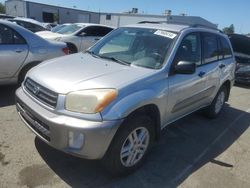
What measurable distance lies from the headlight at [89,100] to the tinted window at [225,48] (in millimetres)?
3605

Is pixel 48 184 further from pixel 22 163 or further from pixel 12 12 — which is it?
pixel 12 12

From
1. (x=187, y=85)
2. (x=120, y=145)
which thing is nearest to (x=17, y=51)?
(x=187, y=85)

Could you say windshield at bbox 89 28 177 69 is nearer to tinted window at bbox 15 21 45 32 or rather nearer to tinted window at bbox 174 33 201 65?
tinted window at bbox 174 33 201 65

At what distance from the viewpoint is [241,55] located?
1105 cm

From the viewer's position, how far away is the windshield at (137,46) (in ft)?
13.2

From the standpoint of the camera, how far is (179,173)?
3783 mm

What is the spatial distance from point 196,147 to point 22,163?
8.60 feet

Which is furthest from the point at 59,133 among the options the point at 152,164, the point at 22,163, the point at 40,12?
the point at 40,12

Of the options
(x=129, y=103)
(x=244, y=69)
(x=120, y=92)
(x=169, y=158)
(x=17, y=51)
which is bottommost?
(x=244, y=69)

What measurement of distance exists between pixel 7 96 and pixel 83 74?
3156 mm

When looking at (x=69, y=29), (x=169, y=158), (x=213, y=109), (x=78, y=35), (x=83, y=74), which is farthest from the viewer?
(x=69, y=29)

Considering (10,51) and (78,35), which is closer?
(10,51)

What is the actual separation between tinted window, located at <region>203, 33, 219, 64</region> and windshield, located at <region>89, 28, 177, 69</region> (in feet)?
3.32

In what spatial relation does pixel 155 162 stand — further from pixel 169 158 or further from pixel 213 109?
pixel 213 109
